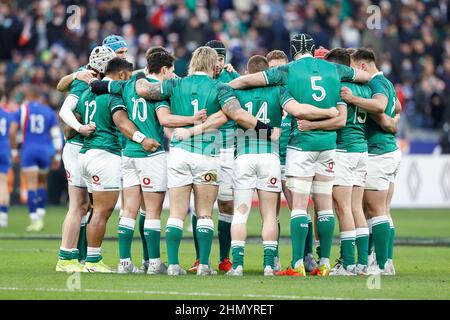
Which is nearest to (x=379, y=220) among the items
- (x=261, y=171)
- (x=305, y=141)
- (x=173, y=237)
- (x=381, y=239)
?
(x=381, y=239)

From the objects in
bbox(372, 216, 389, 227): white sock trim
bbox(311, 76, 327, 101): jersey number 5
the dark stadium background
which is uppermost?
the dark stadium background

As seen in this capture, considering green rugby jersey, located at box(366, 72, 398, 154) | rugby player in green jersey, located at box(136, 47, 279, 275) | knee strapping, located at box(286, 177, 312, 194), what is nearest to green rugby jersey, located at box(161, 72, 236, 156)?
rugby player in green jersey, located at box(136, 47, 279, 275)

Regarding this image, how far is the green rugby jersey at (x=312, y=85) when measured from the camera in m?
14.3

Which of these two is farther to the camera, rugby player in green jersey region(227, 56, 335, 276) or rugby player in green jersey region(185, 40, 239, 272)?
rugby player in green jersey region(185, 40, 239, 272)

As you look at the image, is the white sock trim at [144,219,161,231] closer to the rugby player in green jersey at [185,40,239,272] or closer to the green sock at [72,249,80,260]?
the rugby player in green jersey at [185,40,239,272]

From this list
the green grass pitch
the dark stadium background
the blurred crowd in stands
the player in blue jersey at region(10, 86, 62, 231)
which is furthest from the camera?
the blurred crowd in stands

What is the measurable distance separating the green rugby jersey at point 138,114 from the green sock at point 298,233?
1938 mm

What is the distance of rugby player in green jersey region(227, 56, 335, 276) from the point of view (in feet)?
46.8

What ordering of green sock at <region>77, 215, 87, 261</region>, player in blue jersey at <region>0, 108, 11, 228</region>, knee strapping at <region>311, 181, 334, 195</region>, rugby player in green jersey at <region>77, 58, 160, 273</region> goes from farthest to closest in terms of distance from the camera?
player in blue jersey at <region>0, 108, 11, 228</region>
green sock at <region>77, 215, 87, 261</region>
rugby player in green jersey at <region>77, 58, 160, 273</region>
knee strapping at <region>311, 181, 334, 195</region>

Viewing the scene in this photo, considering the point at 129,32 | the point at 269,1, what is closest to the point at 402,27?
the point at 269,1

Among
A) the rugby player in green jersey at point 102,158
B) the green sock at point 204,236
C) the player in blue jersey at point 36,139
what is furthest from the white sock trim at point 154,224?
the player in blue jersey at point 36,139

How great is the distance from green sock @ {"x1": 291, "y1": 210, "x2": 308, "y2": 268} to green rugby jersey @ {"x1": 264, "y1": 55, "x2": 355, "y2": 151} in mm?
846

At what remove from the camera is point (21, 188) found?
1246 inches

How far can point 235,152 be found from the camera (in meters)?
14.6
